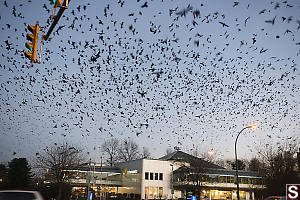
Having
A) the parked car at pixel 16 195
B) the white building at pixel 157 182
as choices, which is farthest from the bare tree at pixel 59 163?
the parked car at pixel 16 195

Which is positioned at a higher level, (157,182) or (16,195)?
(16,195)

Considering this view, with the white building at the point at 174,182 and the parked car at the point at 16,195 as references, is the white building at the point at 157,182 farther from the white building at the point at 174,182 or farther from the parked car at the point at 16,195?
the parked car at the point at 16,195

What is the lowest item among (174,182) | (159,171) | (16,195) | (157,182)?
(157,182)

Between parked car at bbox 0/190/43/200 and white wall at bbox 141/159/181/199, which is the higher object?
parked car at bbox 0/190/43/200

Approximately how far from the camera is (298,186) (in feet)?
30.7

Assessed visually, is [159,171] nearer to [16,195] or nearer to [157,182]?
[157,182]

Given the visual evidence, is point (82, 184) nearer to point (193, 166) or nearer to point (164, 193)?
point (164, 193)

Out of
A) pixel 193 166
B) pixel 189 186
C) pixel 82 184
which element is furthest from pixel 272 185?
pixel 82 184

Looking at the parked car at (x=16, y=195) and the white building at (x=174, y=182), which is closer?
the parked car at (x=16, y=195)

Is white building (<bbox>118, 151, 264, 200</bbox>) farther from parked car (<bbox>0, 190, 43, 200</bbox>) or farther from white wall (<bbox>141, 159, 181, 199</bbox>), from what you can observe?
parked car (<bbox>0, 190, 43, 200</bbox>)

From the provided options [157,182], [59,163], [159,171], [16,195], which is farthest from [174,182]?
[16,195]

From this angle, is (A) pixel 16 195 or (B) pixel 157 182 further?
(B) pixel 157 182

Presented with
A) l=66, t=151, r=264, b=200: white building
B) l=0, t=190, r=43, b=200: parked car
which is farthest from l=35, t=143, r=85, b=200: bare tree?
l=0, t=190, r=43, b=200: parked car

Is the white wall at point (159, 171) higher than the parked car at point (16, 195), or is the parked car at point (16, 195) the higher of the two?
the parked car at point (16, 195)
